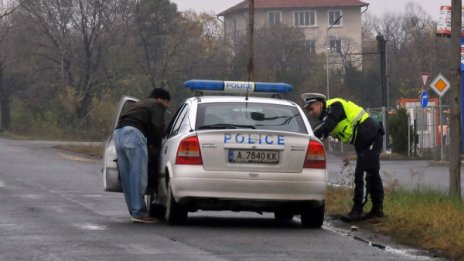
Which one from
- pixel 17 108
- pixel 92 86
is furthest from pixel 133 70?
pixel 17 108

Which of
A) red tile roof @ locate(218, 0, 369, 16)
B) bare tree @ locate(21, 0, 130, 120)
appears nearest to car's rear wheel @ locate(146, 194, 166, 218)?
bare tree @ locate(21, 0, 130, 120)

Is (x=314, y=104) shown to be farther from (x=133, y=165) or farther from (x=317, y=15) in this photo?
(x=317, y=15)

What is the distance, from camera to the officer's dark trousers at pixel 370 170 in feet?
44.0

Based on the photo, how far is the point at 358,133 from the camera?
13.4 metres

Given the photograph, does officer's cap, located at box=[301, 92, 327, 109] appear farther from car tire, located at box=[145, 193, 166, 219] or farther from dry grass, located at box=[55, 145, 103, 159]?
dry grass, located at box=[55, 145, 103, 159]

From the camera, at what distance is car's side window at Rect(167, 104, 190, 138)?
13125 millimetres

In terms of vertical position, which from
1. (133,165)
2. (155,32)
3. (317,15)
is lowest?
(133,165)

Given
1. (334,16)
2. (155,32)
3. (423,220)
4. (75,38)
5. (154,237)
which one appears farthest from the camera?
(334,16)

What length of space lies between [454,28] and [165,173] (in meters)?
4.07

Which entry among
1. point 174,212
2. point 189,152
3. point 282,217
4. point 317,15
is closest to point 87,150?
point 282,217

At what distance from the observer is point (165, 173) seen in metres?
13.0

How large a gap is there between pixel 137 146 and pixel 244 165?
1510 millimetres

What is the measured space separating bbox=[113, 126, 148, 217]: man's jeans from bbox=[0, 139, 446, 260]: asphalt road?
260mm

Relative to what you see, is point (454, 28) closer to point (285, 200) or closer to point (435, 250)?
point (285, 200)
